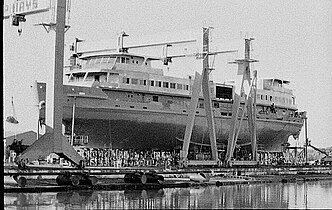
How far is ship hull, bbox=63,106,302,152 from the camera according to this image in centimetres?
4400

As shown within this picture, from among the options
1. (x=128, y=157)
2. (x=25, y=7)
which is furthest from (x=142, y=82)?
(x=25, y=7)

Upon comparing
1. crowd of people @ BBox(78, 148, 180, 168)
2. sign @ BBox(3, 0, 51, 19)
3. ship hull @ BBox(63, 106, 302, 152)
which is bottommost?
crowd of people @ BBox(78, 148, 180, 168)

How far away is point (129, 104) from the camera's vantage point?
46062 millimetres

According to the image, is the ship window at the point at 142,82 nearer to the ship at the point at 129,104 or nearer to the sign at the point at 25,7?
the ship at the point at 129,104

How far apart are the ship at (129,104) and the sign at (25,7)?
1375 cm

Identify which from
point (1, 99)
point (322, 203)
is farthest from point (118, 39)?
point (1, 99)

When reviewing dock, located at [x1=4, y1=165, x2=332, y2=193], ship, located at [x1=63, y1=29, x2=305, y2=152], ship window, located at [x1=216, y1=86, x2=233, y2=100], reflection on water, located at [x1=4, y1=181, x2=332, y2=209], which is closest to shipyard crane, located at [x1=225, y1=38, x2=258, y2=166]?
ship window, located at [x1=216, y1=86, x2=233, y2=100]

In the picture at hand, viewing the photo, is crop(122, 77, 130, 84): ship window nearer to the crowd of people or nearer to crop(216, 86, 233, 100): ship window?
the crowd of people

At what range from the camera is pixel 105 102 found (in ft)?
146

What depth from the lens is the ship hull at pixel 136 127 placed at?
44000 millimetres

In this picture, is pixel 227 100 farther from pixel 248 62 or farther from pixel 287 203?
pixel 287 203

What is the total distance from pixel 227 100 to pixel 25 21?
30246 millimetres

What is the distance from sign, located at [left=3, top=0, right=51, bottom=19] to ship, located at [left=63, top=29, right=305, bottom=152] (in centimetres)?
1375

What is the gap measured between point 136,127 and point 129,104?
1.90m
